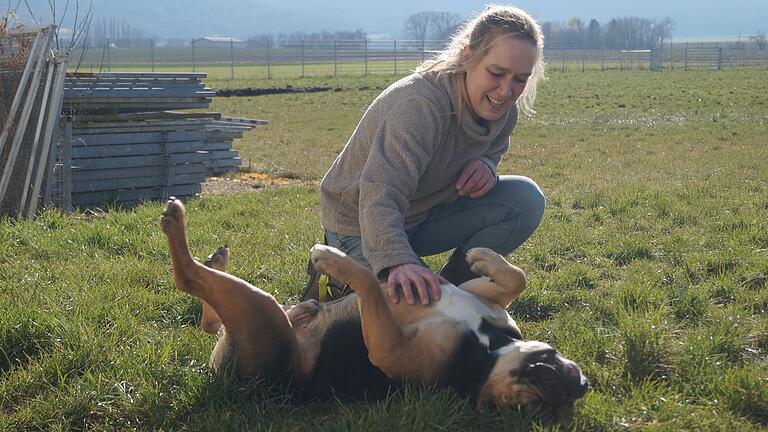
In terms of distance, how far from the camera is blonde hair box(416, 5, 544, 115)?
3721 millimetres

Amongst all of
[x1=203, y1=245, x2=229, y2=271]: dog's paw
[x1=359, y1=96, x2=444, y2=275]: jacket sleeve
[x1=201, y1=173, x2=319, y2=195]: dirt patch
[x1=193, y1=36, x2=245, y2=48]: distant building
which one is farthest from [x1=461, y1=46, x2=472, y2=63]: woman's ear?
[x1=193, y1=36, x2=245, y2=48]: distant building

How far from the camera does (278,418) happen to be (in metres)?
3.20

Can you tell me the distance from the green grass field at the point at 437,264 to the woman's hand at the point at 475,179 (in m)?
0.79

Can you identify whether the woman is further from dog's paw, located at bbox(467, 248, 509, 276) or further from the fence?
the fence

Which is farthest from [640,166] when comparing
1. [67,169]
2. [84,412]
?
[84,412]

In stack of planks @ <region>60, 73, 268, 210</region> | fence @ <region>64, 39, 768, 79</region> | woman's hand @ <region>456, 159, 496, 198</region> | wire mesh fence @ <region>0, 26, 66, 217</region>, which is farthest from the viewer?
fence @ <region>64, 39, 768, 79</region>

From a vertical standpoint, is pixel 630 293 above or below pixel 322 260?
below

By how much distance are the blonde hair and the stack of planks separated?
5.35 meters

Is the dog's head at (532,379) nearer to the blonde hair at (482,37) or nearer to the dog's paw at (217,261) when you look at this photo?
the blonde hair at (482,37)

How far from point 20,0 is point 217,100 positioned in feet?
61.3

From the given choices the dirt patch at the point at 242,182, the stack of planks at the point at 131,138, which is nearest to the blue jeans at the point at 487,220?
the stack of planks at the point at 131,138

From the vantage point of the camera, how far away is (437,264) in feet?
18.2

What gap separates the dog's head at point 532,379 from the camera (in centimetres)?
298

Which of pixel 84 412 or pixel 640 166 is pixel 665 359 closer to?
pixel 84 412
